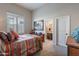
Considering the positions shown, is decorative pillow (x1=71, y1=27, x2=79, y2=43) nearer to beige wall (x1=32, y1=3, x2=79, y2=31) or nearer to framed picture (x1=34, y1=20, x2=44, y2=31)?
beige wall (x1=32, y1=3, x2=79, y2=31)

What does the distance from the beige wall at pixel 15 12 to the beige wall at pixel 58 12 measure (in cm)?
11

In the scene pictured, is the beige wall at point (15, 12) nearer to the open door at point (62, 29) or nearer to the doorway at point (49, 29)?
the doorway at point (49, 29)

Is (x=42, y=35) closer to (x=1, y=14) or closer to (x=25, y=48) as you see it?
(x=25, y=48)

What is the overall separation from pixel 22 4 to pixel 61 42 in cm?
93

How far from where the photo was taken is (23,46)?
1682 mm

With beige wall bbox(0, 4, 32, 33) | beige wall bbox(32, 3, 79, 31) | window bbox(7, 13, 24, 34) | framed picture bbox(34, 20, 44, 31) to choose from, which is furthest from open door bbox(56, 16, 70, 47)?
window bbox(7, 13, 24, 34)

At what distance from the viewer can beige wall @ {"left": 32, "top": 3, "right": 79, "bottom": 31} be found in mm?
1588

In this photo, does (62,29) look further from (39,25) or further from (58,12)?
(39,25)

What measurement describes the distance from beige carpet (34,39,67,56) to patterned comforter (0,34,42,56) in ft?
0.30

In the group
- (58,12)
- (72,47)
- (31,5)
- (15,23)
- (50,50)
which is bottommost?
(50,50)

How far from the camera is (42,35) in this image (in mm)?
1779

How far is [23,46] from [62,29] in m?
0.74

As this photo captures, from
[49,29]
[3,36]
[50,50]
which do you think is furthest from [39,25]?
[3,36]

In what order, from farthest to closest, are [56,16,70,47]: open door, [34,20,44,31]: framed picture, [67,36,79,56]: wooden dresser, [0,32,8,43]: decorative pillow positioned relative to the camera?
[34,20,44,31]: framed picture → [56,16,70,47]: open door → [0,32,8,43]: decorative pillow → [67,36,79,56]: wooden dresser
